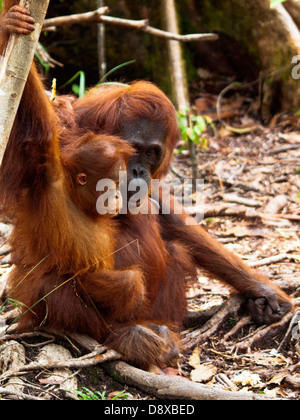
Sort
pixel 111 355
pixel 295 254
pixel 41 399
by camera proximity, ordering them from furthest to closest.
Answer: pixel 295 254 < pixel 111 355 < pixel 41 399

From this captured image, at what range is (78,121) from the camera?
12.0ft

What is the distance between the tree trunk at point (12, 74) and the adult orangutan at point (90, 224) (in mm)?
315

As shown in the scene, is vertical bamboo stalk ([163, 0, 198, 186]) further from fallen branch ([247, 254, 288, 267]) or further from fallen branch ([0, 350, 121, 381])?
fallen branch ([0, 350, 121, 381])

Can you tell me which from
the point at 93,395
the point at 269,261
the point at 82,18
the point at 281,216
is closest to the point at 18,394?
the point at 93,395

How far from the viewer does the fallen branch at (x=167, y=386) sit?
2.89 m

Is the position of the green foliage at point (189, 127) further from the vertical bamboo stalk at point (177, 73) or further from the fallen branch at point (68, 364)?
the fallen branch at point (68, 364)

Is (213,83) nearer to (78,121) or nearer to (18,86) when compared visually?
(78,121)

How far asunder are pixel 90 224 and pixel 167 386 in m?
1.06

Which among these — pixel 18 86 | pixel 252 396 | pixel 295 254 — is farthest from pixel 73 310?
pixel 295 254

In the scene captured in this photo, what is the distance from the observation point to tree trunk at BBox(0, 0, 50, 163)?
236 centimetres

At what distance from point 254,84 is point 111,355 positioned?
7114 mm

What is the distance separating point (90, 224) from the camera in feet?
11.2
